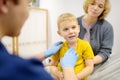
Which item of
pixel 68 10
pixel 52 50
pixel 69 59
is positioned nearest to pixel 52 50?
pixel 52 50

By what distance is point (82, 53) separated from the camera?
1.38 m

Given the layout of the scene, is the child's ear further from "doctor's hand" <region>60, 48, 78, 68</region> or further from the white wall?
the white wall

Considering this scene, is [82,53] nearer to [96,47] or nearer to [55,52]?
[55,52]

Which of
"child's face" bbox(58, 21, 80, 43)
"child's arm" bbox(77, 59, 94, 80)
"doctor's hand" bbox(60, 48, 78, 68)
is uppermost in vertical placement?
"child's face" bbox(58, 21, 80, 43)

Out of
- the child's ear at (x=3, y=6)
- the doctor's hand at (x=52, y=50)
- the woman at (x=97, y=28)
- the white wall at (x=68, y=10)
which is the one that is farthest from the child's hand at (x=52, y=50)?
the white wall at (x=68, y=10)

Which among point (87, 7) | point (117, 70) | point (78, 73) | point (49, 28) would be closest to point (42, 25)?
point (49, 28)

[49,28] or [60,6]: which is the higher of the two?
[60,6]

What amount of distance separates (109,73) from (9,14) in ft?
4.52

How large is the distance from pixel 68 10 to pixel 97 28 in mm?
1863

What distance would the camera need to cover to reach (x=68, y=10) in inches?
138

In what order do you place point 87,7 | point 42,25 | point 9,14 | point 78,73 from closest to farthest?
1. point 9,14
2. point 78,73
3. point 87,7
4. point 42,25

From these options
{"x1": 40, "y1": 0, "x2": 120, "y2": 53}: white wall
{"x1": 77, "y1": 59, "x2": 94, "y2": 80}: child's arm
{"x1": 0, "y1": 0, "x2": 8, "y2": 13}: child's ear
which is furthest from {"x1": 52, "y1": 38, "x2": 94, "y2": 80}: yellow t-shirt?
{"x1": 40, "y1": 0, "x2": 120, "y2": 53}: white wall

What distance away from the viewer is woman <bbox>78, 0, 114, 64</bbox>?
167 cm

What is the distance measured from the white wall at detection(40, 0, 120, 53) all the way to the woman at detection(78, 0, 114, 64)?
1323 mm
